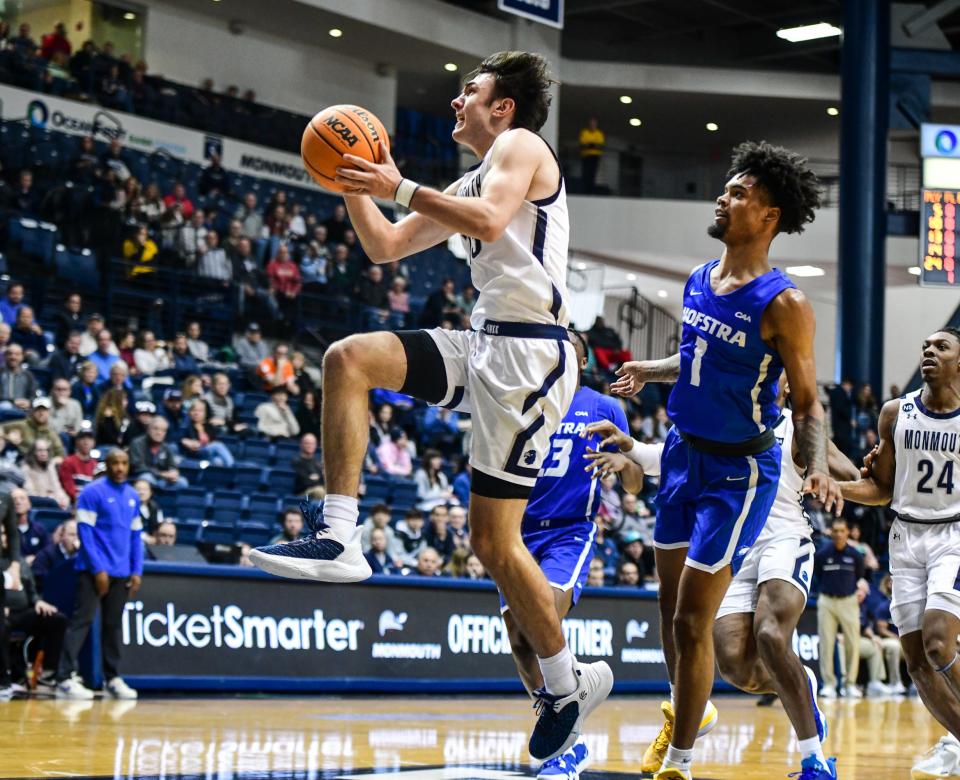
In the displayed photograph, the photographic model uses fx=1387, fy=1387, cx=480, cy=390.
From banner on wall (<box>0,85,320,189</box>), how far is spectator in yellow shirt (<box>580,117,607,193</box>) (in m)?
7.18

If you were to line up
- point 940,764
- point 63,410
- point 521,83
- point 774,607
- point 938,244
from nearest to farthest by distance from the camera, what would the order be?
1. point 521,83
2. point 774,607
3. point 940,764
4. point 63,410
5. point 938,244

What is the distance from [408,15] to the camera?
27.0 m

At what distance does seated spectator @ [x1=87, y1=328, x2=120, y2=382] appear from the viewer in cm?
1582

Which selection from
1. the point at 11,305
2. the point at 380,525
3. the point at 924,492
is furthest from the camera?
the point at 11,305

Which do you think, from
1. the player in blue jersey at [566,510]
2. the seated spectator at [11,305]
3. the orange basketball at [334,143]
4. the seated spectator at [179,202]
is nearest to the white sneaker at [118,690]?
the player in blue jersey at [566,510]

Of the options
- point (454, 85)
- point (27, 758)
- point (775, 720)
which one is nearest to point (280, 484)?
point (775, 720)

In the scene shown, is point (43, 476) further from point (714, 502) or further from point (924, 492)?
point (714, 502)

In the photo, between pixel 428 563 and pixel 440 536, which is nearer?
pixel 428 563

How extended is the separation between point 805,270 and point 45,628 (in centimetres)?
2443

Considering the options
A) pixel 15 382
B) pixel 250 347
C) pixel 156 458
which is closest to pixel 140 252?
pixel 250 347

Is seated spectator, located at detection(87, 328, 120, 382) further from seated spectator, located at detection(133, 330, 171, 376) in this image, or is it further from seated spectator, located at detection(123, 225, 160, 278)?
seated spectator, located at detection(123, 225, 160, 278)

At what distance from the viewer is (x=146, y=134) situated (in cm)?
2292

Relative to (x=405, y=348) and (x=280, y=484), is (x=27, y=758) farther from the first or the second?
(x=280, y=484)

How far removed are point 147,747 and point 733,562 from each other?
138 inches
